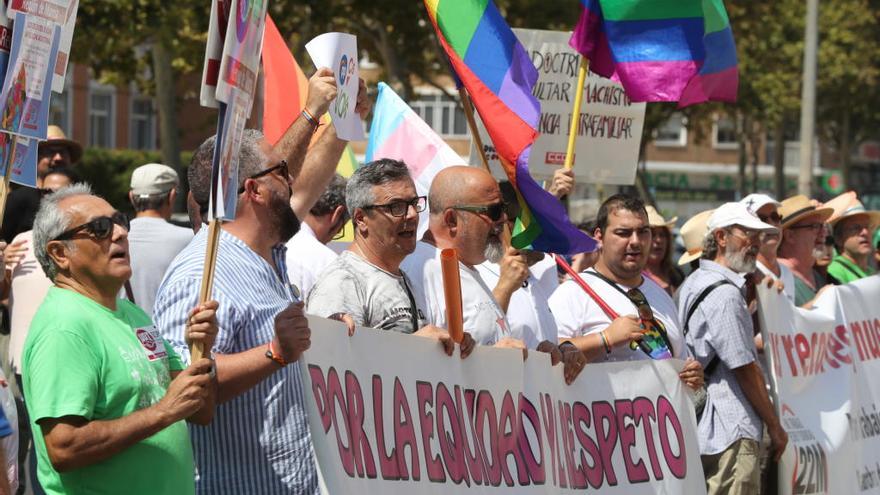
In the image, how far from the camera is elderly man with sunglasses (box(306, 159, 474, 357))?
4969mm

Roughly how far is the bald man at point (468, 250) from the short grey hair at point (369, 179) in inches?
17.1

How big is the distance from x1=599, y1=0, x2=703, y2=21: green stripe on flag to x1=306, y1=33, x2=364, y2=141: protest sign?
199 cm

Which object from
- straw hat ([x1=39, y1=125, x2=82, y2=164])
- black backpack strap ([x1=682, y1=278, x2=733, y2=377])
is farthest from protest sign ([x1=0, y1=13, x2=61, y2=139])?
straw hat ([x1=39, y1=125, x2=82, y2=164])

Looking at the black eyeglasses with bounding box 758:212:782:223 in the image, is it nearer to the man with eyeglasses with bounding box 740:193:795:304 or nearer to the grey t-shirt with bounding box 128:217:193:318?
the man with eyeglasses with bounding box 740:193:795:304

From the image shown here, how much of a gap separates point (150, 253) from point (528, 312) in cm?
207

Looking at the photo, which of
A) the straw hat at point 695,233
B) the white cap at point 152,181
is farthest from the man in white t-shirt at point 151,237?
the straw hat at point 695,233

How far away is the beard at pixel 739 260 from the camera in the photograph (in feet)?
24.3

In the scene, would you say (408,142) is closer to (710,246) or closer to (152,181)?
(152,181)

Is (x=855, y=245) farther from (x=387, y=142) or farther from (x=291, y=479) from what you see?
(x=291, y=479)

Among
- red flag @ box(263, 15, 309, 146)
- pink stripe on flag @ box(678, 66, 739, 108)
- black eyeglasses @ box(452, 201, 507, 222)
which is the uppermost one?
pink stripe on flag @ box(678, 66, 739, 108)

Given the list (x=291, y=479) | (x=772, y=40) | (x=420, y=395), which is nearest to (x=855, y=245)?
(x=420, y=395)

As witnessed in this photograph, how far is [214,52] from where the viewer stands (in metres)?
3.84

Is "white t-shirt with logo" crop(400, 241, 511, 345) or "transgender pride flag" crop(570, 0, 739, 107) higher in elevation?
"transgender pride flag" crop(570, 0, 739, 107)

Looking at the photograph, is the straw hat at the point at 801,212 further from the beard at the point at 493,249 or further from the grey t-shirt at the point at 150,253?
the grey t-shirt at the point at 150,253
